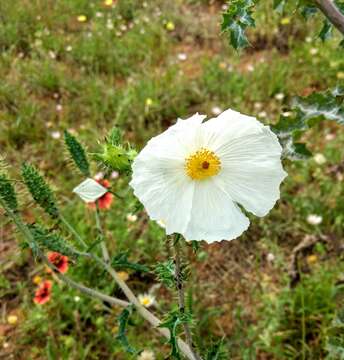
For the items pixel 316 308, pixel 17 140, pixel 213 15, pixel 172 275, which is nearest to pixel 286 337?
pixel 316 308

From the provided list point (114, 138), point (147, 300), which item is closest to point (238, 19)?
point (114, 138)

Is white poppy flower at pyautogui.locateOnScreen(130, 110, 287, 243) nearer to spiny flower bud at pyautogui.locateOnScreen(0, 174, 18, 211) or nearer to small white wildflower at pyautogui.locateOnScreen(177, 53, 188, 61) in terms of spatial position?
spiny flower bud at pyautogui.locateOnScreen(0, 174, 18, 211)

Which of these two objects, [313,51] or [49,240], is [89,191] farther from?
[313,51]

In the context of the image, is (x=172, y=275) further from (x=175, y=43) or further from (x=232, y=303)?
(x=175, y=43)

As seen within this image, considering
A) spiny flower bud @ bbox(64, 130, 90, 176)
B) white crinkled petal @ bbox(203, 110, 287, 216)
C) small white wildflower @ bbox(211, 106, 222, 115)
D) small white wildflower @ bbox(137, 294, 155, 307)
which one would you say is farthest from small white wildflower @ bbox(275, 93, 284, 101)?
white crinkled petal @ bbox(203, 110, 287, 216)

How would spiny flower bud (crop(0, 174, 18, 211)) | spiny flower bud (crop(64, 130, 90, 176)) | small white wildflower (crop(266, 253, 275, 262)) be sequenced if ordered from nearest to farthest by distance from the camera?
1. spiny flower bud (crop(0, 174, 18, 211))
2. spiny flower bud (crop(64, 130, 90, 176))
3. small white wildflower (crop(266, 253, 275, 262))

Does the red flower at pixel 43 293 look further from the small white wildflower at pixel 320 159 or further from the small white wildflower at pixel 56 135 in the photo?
the small white wildflower at pixel 320 159

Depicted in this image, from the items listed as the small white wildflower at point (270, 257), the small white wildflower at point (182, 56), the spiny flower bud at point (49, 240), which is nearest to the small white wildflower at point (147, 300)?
the small white wildflower at point (270, 257)
